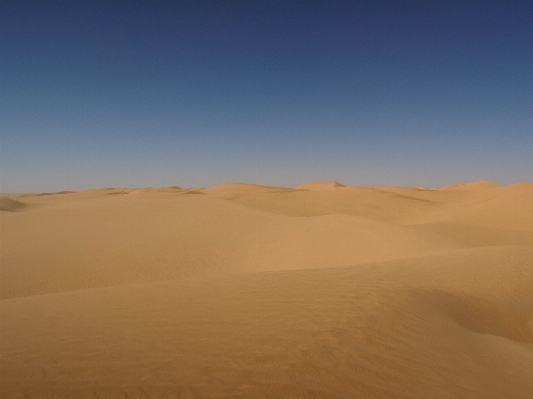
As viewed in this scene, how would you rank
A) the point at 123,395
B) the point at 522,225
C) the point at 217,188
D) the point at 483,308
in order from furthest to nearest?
the point at 217,188 → the point at 522,225 → the point at 483,308 → the point at 123,395

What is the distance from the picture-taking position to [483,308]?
579 centimetres

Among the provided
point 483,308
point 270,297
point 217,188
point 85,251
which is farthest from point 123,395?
point 217,188

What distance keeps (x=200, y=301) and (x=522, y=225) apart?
2015 centimetres

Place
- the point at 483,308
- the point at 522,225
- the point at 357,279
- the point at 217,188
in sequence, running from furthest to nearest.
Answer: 1. the point at 217,188
2. the point at 522,225
3. the point at 357,279
4. the point at 483,308

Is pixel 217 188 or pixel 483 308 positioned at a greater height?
pixel 217 188

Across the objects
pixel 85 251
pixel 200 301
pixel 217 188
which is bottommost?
pixel 85 251

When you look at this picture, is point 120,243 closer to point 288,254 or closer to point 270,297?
point 288,254

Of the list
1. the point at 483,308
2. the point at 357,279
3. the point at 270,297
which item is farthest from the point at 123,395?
the point at 483,308

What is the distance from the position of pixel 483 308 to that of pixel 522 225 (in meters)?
16.0

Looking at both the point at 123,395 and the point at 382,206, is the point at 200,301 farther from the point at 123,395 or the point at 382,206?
the point at 382,206

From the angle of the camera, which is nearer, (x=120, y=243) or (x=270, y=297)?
(x=270, y=297)

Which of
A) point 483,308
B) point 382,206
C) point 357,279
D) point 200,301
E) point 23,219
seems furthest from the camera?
point 382,206

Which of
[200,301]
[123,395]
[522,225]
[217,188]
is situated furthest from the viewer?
[217,188]

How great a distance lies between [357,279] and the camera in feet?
20.3
